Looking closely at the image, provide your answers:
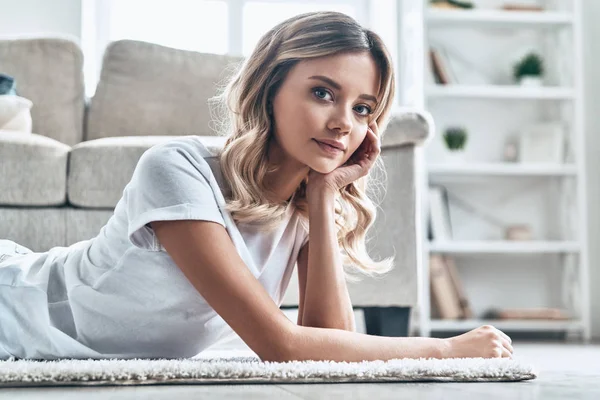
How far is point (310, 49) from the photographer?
1.22 m

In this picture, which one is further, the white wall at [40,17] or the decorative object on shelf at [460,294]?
the white wall at [40,17]

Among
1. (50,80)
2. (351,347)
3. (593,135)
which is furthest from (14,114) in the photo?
(593,135)

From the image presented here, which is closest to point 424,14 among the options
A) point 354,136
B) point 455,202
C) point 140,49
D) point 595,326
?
point 455,202

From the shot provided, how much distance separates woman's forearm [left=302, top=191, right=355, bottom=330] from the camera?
125 centimetres

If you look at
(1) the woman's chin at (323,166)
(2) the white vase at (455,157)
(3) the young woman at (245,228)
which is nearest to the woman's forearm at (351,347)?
(3) the young woman at (245,228)

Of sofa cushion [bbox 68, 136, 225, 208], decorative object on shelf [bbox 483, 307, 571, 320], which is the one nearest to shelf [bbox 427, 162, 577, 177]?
decorative object on shelf [bbox 483, 307, 571, 320]

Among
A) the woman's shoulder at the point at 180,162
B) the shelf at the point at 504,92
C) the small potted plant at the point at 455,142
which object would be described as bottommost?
the small potted plant at the point at 455,142

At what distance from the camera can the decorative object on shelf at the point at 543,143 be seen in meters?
3.66

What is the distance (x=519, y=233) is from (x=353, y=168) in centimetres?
249

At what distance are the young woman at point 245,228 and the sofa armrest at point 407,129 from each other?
25.0 inches

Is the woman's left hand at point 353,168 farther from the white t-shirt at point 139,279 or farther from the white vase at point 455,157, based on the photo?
the white vase at point 455,157

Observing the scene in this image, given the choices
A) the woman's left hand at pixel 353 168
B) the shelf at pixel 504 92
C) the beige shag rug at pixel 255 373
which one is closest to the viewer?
the beige shag rug at pixel 255 373

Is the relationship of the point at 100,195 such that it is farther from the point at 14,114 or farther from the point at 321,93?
the point at 321,93

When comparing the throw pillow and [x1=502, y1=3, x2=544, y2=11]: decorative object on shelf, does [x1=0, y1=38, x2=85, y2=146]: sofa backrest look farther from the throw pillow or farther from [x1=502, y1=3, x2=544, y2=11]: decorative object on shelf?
[x1=502, y1=3, x2=544, y2=11]: decorative object on shelf
